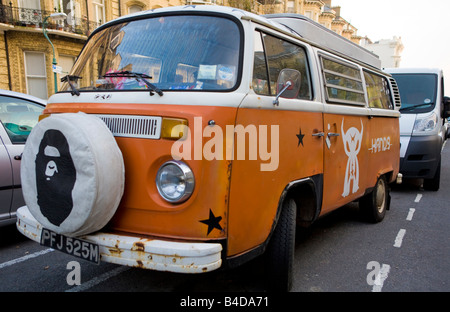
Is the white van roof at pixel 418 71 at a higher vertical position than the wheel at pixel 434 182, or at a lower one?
higher

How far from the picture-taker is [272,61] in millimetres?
2896

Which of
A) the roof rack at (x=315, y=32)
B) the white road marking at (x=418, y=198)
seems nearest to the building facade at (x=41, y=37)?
the white road marking at (x=418, y=198)

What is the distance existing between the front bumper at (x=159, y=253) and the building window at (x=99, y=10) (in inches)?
793

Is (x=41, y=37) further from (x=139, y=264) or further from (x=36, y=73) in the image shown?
(x=139, y=264)

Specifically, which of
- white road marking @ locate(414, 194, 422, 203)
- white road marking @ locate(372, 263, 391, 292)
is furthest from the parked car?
white road marking @ locate(414, 194, 422, 203)

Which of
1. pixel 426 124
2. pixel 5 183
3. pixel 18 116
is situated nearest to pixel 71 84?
pixel 5 183

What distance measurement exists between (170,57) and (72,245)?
5.08ft

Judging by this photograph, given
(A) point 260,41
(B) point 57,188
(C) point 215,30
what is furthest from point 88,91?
(A) point 260,41

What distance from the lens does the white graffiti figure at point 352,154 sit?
12.9ft

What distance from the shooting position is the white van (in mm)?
7227

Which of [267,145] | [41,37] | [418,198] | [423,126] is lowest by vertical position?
[418,198]

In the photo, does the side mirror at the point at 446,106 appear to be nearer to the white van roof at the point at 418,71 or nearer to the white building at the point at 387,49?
the white van roof at the point at 418,71

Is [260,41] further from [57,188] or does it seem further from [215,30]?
[57,188]
